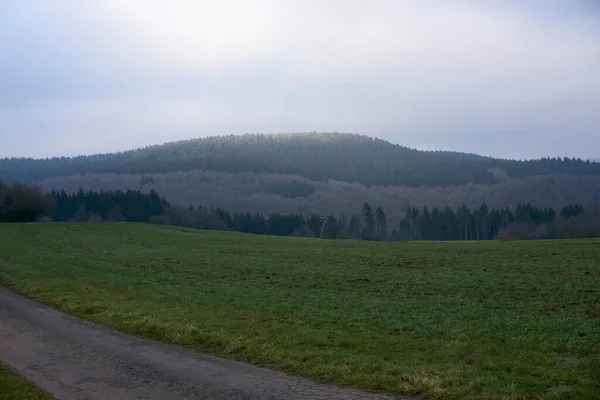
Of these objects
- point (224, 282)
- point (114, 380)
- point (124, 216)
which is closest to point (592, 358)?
point (114, 380)

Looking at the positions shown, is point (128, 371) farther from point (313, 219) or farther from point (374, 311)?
point (313, 219)

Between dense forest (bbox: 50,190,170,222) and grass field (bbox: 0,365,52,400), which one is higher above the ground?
dense forest (bbox: 50,190,170,222)

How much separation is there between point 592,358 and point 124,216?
408 feet

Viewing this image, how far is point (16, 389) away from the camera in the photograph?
10164mm

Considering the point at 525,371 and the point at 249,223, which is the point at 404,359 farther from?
the point at 249,223

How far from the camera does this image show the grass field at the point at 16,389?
9.69 metres

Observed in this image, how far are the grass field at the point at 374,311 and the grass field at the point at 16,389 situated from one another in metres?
3.92

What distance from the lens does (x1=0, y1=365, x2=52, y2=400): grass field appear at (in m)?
9.69

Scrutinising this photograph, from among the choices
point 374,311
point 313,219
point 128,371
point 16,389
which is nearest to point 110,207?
point 313,219

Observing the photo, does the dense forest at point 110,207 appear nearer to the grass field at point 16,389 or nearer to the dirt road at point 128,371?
the dirt road at point 128,371

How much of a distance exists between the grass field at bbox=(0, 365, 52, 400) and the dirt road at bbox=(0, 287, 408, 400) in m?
0.22

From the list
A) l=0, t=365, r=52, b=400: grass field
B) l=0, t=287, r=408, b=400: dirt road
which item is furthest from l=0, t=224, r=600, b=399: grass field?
l=0, t=365, r=52, b=400: grass field

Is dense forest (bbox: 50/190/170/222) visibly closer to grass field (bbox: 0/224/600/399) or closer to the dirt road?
grass field (bbox: 0/224/600/399)

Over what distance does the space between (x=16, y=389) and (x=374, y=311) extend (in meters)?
10.5
